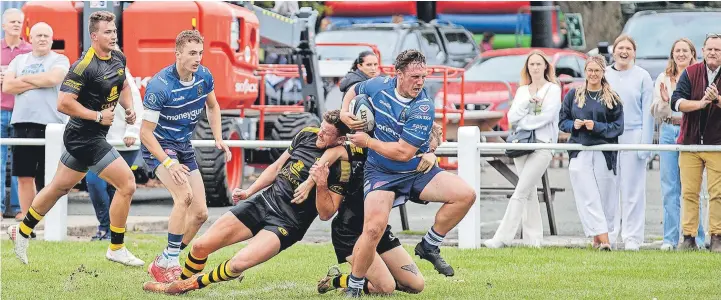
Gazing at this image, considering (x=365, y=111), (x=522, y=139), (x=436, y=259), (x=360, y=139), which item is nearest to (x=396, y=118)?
(x=365, y=111)

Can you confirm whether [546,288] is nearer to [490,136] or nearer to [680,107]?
[680,107]

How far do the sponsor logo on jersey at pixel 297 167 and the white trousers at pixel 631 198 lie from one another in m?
4.10

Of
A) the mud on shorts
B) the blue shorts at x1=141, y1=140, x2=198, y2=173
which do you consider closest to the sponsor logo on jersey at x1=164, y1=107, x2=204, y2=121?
the blue shorts at x1=141, y1=140, x2=198, y2=173

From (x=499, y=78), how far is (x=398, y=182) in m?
14.7

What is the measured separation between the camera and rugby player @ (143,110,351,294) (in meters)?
9.08

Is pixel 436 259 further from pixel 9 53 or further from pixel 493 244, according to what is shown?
pixel 9 53

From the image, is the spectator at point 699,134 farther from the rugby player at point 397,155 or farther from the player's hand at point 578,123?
the rugby player at point 397,155

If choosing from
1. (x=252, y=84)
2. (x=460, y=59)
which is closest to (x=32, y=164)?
(x=252, y=84)

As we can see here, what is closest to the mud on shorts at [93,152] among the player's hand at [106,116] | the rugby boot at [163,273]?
the player's hand at [106,116]

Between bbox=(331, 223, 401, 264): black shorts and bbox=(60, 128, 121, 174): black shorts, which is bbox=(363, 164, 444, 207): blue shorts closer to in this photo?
bbox=(331, 223, 401, 264): black shorts

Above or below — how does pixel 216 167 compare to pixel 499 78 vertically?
below

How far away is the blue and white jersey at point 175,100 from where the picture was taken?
1005 centimetres

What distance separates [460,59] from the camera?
2664 centimetres

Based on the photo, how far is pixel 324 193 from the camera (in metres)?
9.06
